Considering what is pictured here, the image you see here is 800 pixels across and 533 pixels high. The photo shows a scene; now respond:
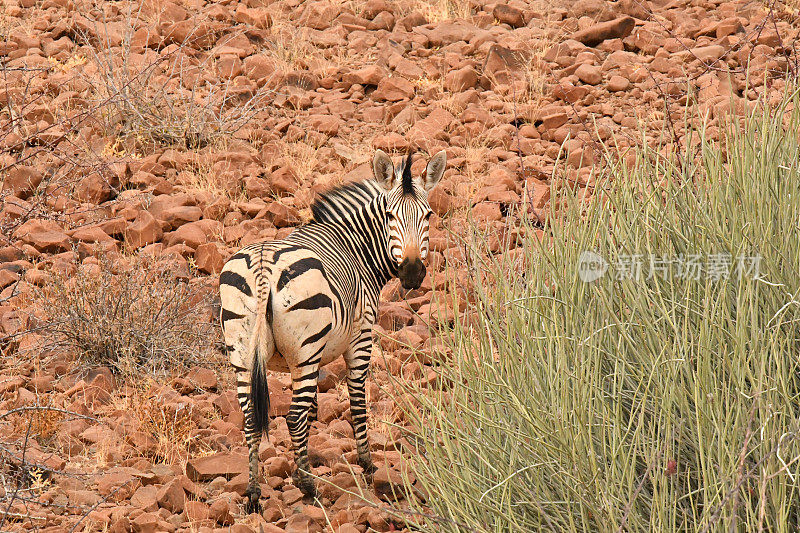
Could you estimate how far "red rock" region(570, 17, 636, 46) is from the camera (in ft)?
34.6

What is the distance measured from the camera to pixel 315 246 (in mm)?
5133

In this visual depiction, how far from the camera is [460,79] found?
9781mm

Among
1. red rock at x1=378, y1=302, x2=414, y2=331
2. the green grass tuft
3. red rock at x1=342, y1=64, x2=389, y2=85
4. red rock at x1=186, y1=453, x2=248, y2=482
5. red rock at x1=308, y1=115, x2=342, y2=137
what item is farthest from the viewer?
red rock at x1=342, y1=64, x2=389, y2=85

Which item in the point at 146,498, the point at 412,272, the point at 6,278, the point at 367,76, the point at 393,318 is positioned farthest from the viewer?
the point at 367,76

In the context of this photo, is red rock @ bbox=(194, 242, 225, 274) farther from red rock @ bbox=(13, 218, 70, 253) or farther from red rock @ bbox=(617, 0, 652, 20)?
red rock @ bbox=(617, 0, 652, 20)

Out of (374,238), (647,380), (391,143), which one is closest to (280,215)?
(391,143)

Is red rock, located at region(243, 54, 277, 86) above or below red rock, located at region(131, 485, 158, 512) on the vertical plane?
above

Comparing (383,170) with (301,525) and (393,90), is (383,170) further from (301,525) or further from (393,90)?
(393,90)

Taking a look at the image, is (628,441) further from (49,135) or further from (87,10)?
(87,10)

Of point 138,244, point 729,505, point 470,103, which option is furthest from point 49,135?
point 729,505

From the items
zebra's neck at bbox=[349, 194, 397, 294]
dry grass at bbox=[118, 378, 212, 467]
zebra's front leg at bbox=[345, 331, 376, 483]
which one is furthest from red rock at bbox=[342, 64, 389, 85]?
zebra's front leg at bbox=[345, 331, 376, 483]

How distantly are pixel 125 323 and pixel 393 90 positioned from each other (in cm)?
444

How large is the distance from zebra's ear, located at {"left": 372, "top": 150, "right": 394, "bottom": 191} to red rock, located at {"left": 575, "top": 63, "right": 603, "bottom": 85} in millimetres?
4862

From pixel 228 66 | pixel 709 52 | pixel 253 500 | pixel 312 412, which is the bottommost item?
pixel 253 500
